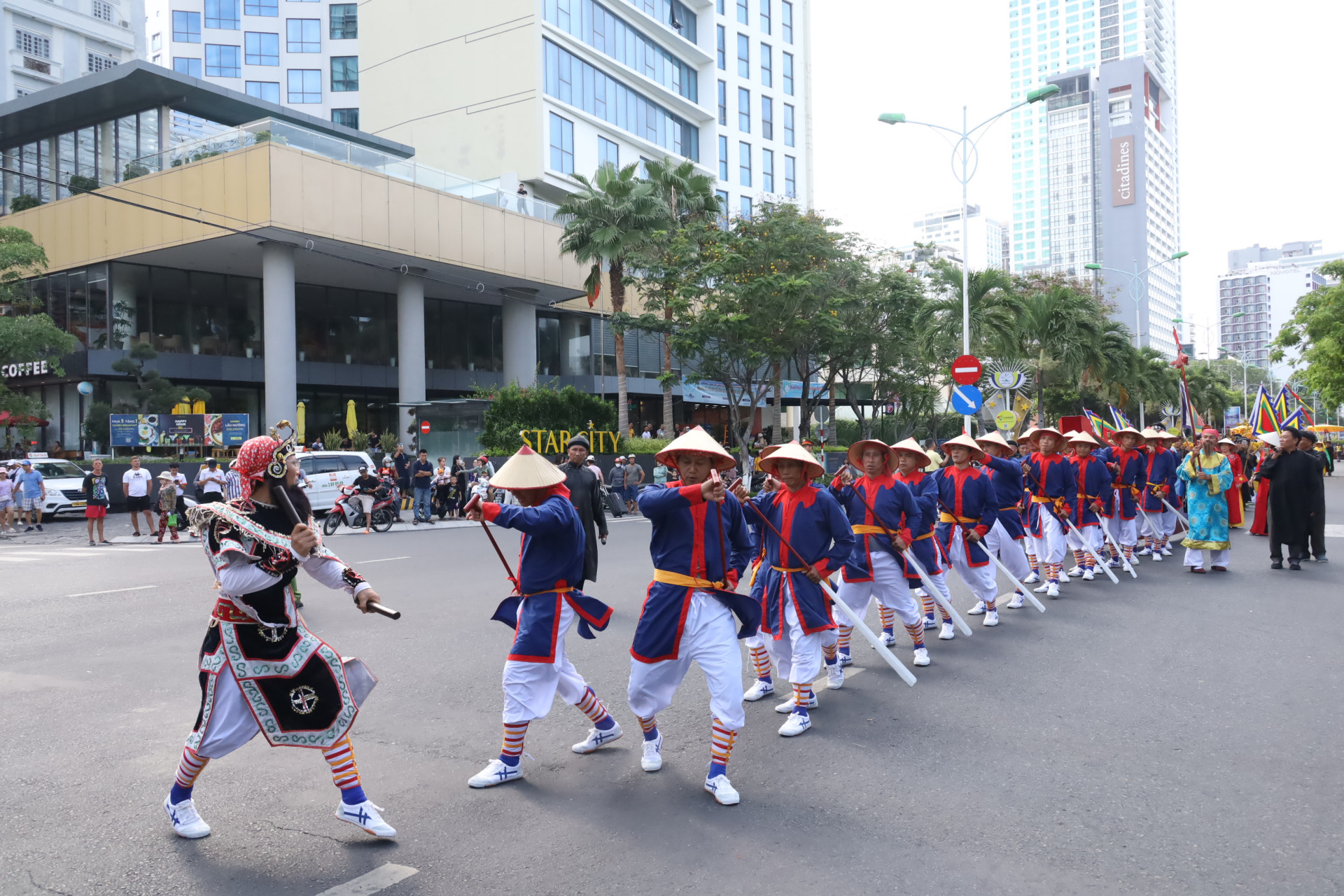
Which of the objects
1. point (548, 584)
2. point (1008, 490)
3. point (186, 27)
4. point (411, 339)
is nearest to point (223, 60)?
point (186, 27)

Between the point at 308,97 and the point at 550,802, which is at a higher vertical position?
the point at 308,97

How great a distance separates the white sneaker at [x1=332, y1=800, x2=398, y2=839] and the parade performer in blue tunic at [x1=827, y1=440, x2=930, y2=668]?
3726mm

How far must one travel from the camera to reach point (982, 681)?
673 cm

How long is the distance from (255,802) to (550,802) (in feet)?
4.61

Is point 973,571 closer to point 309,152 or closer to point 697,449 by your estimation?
point 697,449

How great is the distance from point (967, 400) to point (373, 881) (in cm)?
1463

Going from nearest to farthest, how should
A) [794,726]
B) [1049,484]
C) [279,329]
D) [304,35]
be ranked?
[794,726] → [1049,484] → [279,329] → [304,35]

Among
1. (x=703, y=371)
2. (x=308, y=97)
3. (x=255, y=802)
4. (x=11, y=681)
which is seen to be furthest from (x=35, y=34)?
(x=255, y=802)

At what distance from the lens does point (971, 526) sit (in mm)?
8703

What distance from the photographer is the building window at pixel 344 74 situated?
57.2 metres

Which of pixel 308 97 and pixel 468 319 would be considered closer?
pixel 468 319

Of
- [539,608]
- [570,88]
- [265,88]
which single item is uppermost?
[265,88]

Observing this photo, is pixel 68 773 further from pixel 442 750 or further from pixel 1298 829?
pixel 1298 829

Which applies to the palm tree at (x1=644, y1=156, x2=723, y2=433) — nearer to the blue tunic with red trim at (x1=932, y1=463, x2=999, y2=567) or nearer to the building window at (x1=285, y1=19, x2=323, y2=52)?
the blue tunic with red trim at (x1=932, y1=463, x2=999, y2=567)
